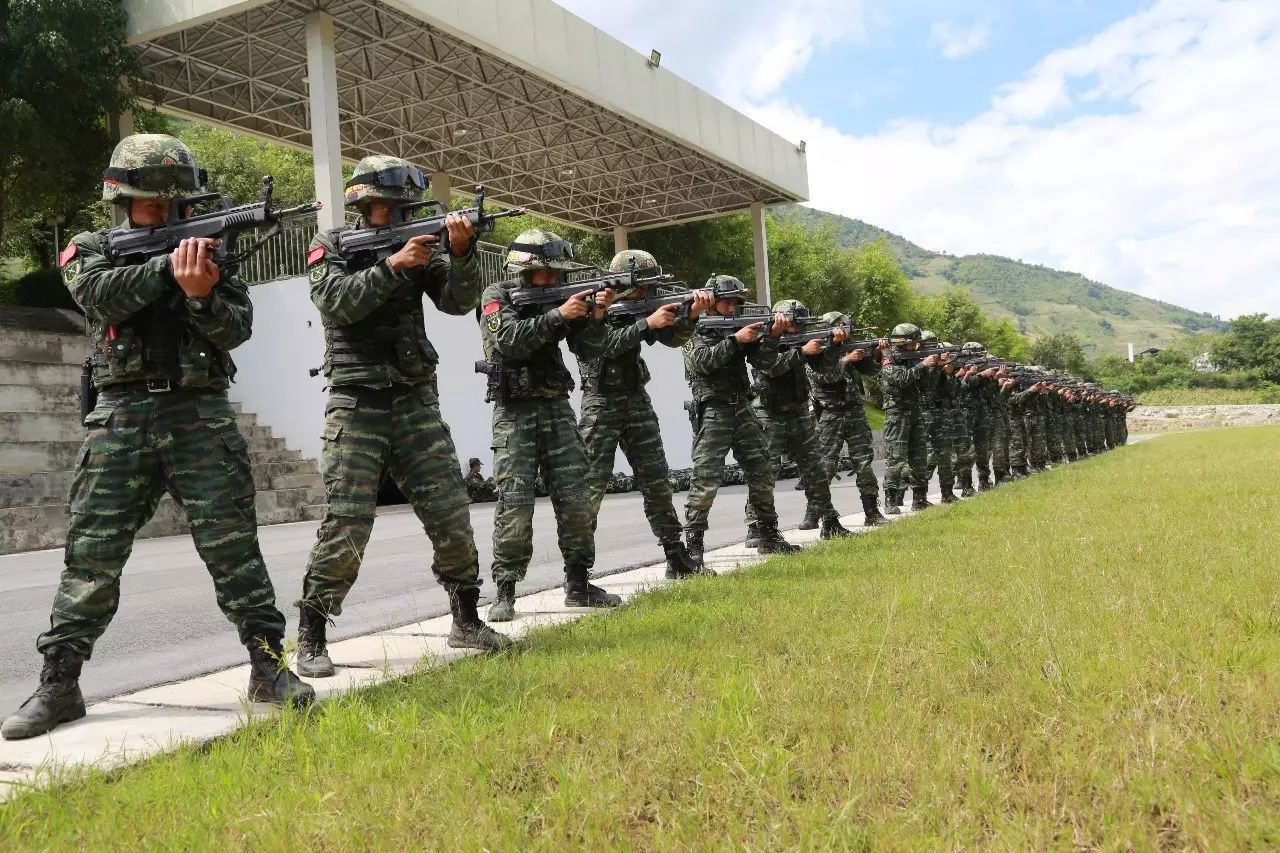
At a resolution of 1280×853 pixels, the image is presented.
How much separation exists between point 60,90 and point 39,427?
20.3ft

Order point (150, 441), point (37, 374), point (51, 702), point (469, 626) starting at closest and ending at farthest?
point (51, 702)
point (150, 441)
point (469, 626)
point (37, 374)

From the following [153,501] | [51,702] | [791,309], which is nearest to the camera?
[51,702]

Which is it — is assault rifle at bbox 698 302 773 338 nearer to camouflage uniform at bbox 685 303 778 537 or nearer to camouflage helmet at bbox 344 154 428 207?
camouflage uniform at bbox 685 303 778 537

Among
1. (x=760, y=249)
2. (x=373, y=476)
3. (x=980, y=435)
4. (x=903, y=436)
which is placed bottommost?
(x=980, y=435)

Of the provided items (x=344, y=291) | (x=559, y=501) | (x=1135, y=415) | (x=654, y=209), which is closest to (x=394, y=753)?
(x=344, y=291)

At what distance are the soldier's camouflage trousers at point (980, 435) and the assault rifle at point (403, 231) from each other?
38.1ft

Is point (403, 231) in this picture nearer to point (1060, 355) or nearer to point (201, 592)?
point (201, 592)

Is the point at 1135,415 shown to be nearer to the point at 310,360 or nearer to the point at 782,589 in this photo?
the point at 310,360

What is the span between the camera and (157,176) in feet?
13.4

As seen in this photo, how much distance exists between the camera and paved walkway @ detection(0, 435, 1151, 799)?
346 cm

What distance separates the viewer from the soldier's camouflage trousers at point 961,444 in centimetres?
1387

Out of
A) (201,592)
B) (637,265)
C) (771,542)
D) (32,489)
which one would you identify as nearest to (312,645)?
(637,265)

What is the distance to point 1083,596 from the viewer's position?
4941mm

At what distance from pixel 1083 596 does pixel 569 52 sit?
59.4ft
